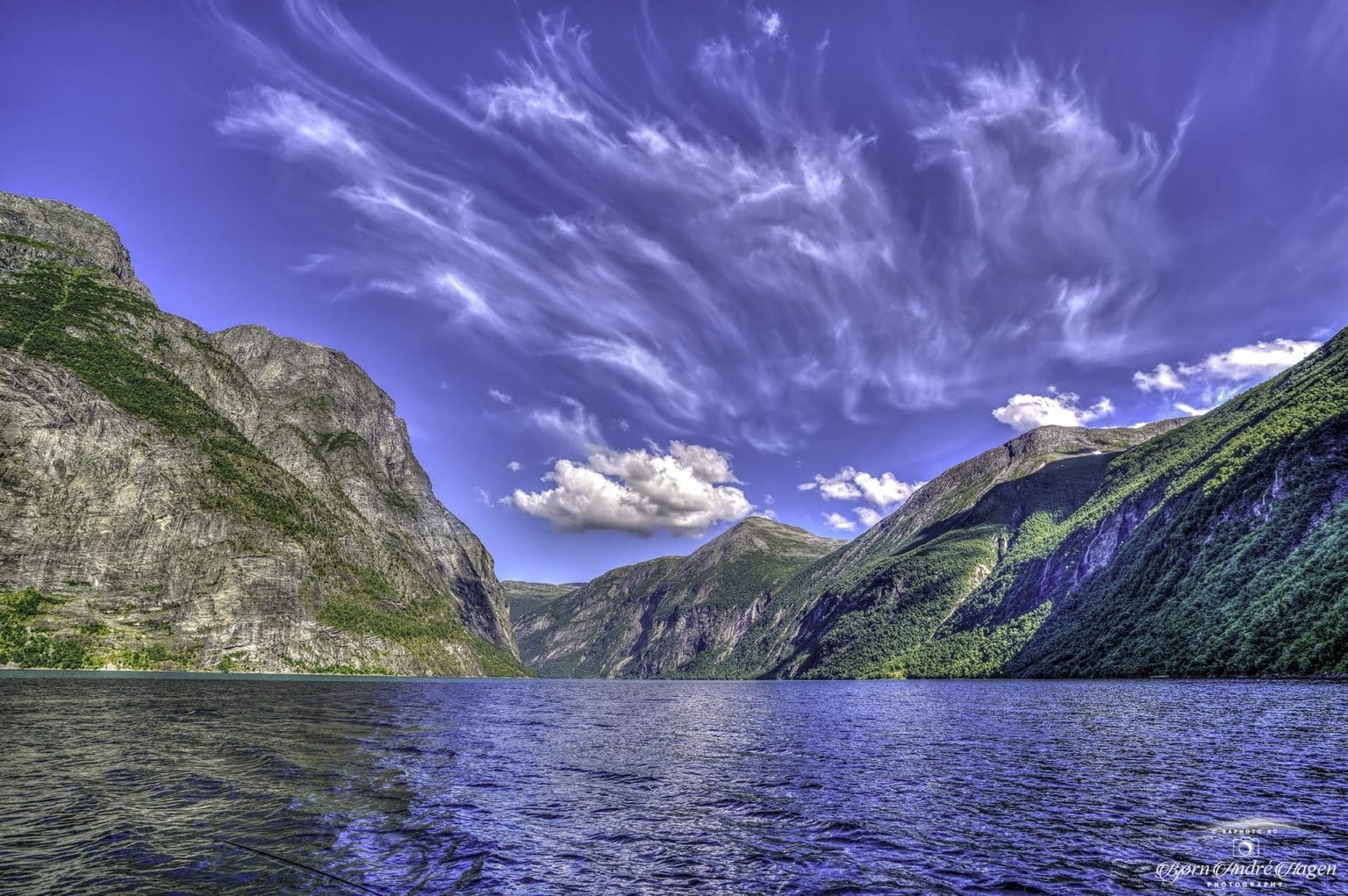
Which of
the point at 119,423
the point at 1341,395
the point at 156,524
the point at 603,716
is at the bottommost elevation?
the point at 603,716

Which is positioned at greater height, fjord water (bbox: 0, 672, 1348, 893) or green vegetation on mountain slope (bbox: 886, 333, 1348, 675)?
green vegetation on mountain slope (bbox: 886, 333, 1348, 675)

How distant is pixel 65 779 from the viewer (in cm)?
2512

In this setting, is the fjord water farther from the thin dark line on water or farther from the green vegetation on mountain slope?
the green vegetation on mountain slope

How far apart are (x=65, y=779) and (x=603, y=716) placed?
54.1 m

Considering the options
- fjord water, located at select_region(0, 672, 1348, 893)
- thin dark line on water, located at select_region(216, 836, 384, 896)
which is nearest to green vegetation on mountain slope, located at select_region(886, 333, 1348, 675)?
fjord water, located at select_region(0, 672, 1348, 893)

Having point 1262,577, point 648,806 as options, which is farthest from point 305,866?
point 1262,577

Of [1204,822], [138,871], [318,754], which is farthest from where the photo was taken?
[318,754]

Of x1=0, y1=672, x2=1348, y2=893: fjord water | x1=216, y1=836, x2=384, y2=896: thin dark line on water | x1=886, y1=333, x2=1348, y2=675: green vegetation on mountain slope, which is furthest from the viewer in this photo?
x1=886, y1=333, x2=1348, y2=675: green vegetation on mountain slope

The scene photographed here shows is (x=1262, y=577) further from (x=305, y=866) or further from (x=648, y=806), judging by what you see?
(x=305, y=866)

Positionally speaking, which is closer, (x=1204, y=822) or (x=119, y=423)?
(x=1204, y=822)

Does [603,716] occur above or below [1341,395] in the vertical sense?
below

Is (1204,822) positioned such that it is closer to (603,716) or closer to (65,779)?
(65,779)

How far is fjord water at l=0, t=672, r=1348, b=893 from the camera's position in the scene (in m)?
16.0

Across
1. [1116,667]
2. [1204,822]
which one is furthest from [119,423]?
[1116,667]
